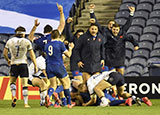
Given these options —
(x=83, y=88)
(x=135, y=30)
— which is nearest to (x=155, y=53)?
(x=135, y=30)

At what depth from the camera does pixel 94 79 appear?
1074cm

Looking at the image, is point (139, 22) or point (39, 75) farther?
point (139, 22)

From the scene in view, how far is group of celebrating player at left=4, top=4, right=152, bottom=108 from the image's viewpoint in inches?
412

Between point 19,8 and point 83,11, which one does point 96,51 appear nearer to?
point 83,11

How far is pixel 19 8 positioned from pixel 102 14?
13.0 ft

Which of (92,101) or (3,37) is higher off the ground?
(3,37)

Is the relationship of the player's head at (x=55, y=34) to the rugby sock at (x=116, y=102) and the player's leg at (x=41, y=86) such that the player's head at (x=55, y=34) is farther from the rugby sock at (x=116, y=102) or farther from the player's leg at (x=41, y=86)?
the rugby sock at (x=116, y=102)

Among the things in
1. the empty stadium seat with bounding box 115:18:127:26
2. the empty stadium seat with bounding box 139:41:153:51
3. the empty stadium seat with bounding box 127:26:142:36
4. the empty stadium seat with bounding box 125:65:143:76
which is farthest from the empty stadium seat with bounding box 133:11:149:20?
the empty stadium seat with bounding box 125:65:143:76

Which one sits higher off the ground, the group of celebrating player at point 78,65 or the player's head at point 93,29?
the player's head at point 93,29

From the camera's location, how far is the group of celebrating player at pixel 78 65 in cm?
1045

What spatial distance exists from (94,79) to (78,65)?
92 centimetres

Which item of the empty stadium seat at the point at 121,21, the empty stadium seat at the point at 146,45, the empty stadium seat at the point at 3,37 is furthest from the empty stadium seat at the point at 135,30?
the empty stadium seat at the point at 3,37

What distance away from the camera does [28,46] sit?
10.7m

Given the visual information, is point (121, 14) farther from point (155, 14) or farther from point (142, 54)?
point (142, 54)
